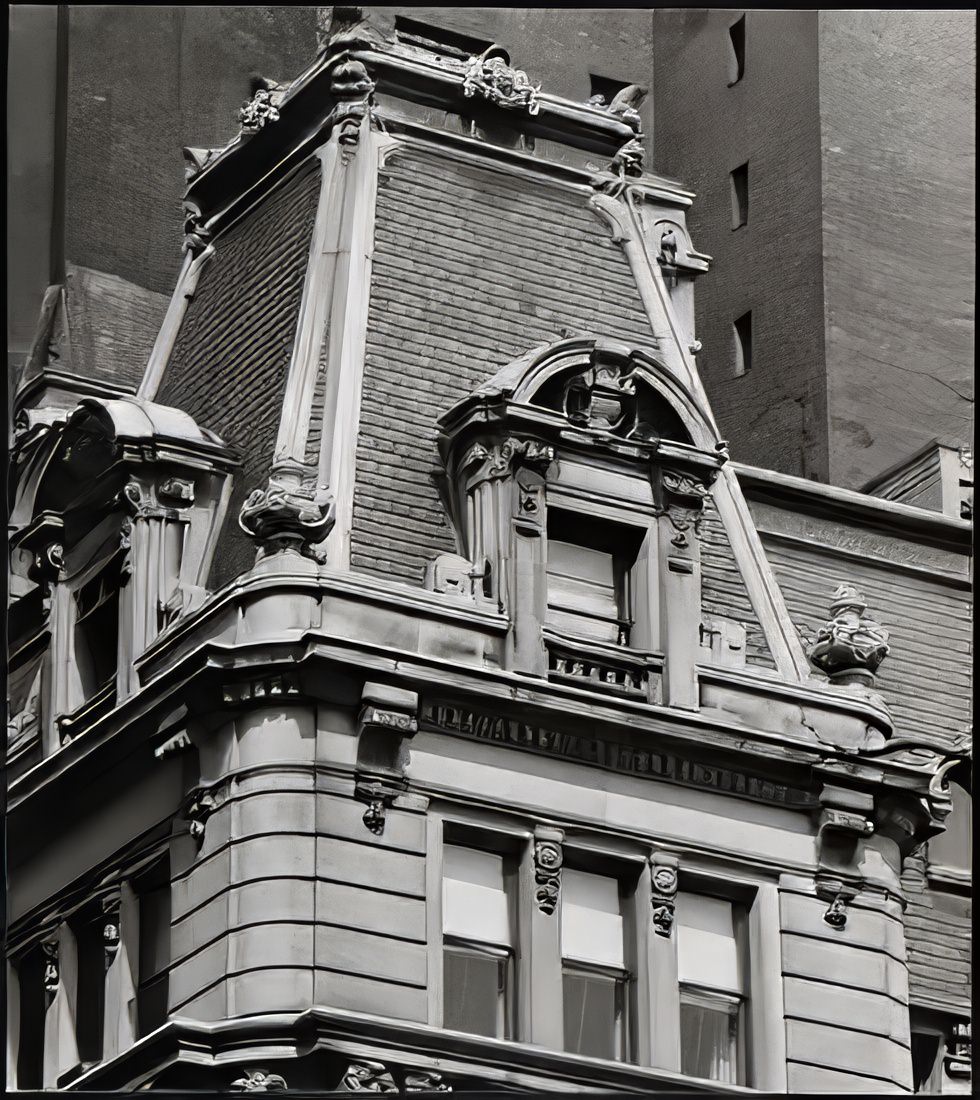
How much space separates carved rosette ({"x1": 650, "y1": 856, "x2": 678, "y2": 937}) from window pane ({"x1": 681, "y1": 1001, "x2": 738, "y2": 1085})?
0.50m

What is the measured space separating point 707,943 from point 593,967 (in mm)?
788

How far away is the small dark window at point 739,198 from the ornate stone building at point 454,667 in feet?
A: 1.01

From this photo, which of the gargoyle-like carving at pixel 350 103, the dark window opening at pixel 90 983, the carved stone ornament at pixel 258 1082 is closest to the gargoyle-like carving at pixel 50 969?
the dark window opening at pixel 90 983

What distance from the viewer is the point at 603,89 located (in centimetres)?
2400

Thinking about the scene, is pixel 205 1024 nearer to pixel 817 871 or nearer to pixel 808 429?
pixel 817 871

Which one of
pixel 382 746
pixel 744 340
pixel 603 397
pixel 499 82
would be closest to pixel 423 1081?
pixel 382 746

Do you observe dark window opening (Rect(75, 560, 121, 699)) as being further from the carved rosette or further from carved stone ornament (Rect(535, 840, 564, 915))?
the carved rosette

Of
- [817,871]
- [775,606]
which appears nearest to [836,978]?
[817,871]

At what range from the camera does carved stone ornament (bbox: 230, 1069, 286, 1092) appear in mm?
20172

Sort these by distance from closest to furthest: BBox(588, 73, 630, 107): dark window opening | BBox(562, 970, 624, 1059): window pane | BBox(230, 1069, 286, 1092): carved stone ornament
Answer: BBox(230, 1069, 286, 1092): carved stone ornament < BBox(562, 970, 624, 1059): window pane < BBox(588, 73, 630, 107): dark window opening

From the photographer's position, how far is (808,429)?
78.1 feet

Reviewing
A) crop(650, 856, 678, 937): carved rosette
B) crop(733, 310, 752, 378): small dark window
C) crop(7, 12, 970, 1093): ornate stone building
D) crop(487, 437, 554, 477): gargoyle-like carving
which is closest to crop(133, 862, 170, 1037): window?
crop(7, 12, 970, 1093): ornate stone building

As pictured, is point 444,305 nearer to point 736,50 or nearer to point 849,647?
point 736,50

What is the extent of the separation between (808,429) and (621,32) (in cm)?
288
